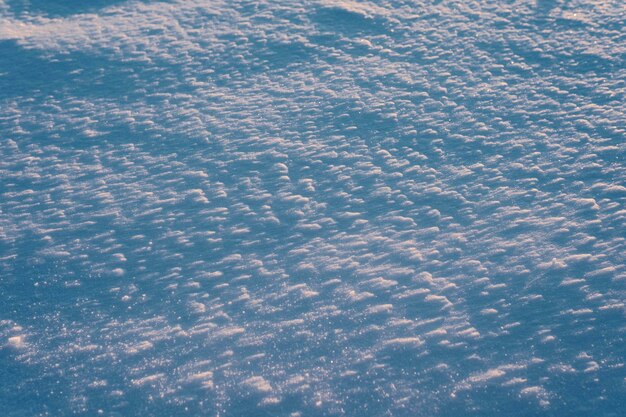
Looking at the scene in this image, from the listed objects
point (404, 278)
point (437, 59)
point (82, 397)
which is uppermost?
point (437, 59)

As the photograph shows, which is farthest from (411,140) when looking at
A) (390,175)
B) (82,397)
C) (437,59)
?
(82,397)

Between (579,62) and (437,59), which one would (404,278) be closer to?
(437,59)

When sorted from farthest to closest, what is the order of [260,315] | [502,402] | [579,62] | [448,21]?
[448,21]
[579,62]
[260,315]
[502,402]

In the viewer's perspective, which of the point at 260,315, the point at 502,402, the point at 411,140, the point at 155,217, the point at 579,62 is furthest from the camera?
the point at 579,62

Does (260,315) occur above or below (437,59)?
below

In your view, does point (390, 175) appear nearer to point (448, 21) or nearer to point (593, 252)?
point (593, 252)

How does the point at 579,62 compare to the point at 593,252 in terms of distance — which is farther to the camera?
the point at 579,62
